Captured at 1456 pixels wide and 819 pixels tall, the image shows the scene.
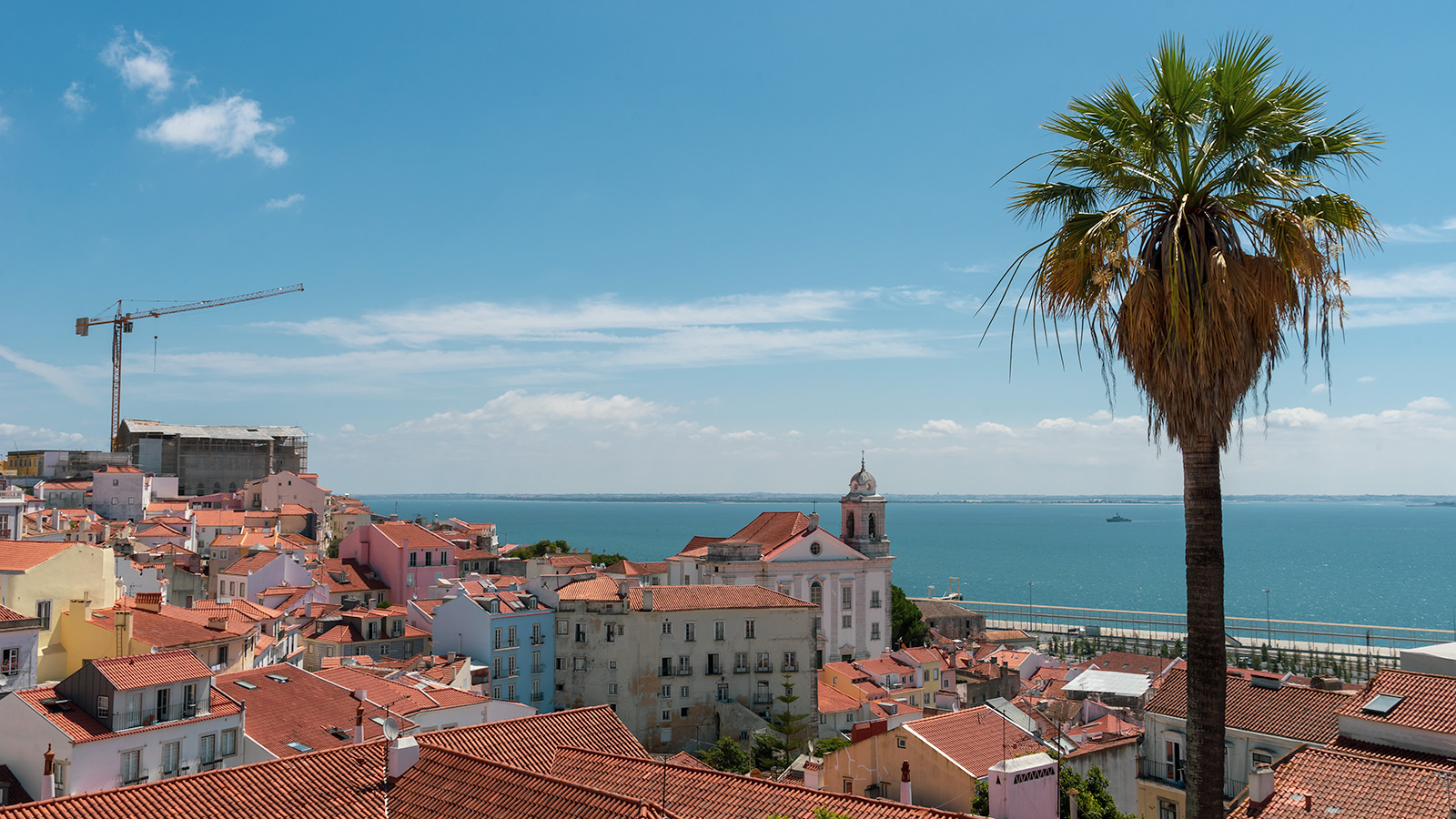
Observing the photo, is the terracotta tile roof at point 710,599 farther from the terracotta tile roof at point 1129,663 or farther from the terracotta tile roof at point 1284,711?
the terracotta tile roof at point 1284,711

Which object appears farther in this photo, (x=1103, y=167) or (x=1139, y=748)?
(x=1139, y=748)

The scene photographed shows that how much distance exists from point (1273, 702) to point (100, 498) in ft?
314

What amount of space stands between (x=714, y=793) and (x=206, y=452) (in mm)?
120989

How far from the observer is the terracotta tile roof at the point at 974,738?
23.9 metres

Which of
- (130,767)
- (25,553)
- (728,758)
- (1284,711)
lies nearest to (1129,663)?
(728,758)

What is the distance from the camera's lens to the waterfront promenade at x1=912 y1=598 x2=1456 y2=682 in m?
82.0

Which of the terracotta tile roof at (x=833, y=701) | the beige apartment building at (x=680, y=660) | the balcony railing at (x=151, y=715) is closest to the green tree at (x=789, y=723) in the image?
the beige apartment building at (x=680, y=660)

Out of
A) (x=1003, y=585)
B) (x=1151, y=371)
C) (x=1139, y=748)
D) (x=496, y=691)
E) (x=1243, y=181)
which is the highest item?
(x=1243, y=181)

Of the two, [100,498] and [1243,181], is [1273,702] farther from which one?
[100,498]

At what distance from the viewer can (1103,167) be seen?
9.66m

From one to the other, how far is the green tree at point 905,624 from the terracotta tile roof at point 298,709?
188 ft

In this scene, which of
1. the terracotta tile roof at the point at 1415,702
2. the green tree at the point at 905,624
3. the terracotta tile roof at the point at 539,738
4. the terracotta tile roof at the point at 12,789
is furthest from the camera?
the green tree at the point at 905,624

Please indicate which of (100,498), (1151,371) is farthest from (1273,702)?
(100,498)

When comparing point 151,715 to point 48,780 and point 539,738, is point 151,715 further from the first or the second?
point 539,738
